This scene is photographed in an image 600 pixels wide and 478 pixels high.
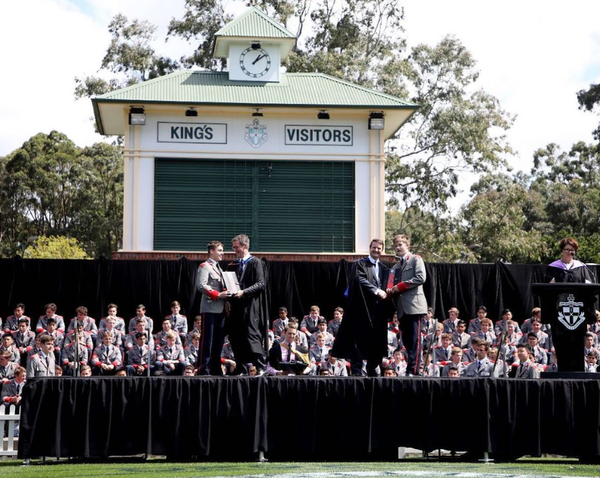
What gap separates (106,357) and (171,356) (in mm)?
1083

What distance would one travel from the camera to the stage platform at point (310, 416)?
1005 cm

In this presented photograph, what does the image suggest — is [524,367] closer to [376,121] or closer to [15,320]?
[376,121]

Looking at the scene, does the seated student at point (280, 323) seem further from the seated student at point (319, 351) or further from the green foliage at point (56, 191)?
the green foliage at point (56, 191)

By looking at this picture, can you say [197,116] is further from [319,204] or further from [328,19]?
[328,19]

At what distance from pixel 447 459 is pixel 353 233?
10.1m

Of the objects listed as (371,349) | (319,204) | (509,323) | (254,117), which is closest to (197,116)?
(254,117)

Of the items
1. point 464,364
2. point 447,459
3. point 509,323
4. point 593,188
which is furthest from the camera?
point 593,188

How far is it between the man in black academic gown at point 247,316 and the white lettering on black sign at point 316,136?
9.21 meters

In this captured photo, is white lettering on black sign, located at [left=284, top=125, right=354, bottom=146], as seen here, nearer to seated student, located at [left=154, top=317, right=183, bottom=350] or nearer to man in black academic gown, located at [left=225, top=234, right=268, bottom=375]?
seated student, located at [left=154, top=317, right=183, bottom=350]

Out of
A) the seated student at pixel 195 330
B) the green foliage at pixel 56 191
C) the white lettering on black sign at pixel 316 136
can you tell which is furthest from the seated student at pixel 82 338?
the green foliage at pixel 56 191

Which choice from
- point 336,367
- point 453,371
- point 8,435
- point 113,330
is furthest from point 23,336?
point 453,371

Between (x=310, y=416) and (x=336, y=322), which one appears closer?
(x=310, y=416)

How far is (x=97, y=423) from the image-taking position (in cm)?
1006

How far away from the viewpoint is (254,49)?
21.9 m
